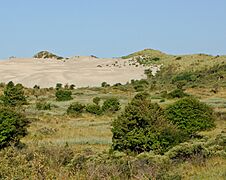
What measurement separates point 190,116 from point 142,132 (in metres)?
6.13

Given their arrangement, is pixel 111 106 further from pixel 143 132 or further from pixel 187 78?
pixel 187 78

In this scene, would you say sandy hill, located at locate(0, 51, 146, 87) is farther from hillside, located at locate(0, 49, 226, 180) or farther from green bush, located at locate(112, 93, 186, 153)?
green bush, located at locate(112, 93, 186, 153)

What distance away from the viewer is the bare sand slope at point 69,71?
82.2m

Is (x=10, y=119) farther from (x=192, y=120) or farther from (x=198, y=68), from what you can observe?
(x=198, y=68)

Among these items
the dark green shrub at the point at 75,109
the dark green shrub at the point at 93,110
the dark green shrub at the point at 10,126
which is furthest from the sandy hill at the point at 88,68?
the dark green shrub at the point at 10,126

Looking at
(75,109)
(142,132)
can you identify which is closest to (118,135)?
Result: (142,132)

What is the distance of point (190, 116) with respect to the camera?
2283cm

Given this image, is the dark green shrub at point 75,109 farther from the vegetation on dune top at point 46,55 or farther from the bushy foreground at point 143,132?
the vegetation on dune top at point 46,55

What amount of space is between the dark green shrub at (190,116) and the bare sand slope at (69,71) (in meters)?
56.1

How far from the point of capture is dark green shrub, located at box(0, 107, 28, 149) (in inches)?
844

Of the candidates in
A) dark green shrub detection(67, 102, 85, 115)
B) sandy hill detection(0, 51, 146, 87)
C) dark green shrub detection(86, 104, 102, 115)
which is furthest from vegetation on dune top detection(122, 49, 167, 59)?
dark green shrub detection(67, 102, 85, 115)

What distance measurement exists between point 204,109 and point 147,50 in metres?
104

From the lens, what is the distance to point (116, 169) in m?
9.80

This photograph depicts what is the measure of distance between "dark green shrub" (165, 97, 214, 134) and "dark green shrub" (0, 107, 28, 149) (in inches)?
279
